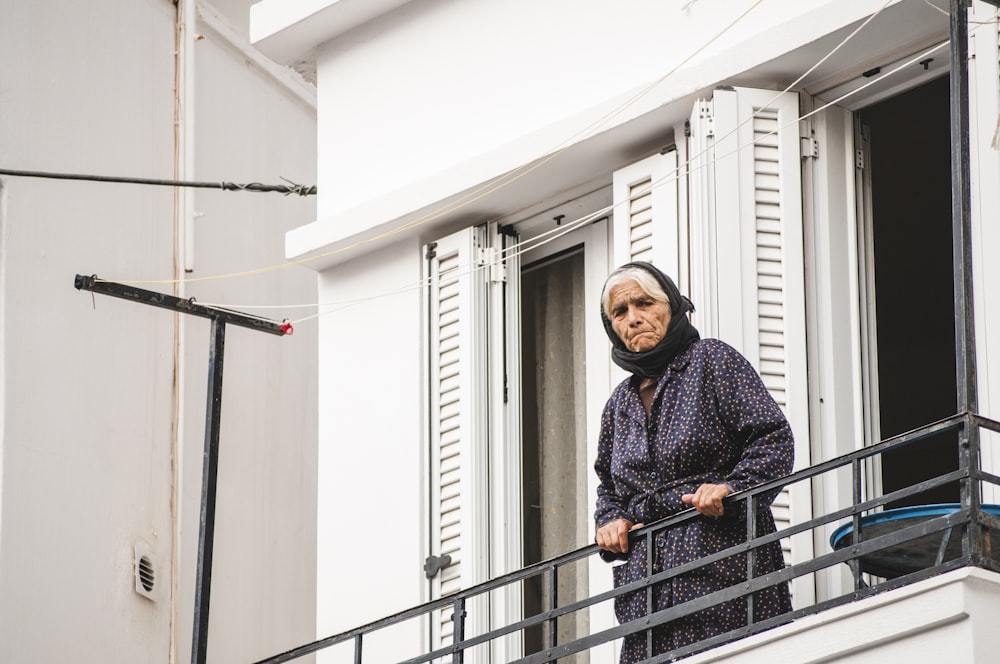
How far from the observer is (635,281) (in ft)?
22.9

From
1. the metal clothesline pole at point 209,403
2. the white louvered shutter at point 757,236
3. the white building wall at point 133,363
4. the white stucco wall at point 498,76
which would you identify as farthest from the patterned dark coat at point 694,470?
the white building wall at point 133,363

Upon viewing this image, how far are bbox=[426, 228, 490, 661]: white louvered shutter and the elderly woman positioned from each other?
1.94 metres

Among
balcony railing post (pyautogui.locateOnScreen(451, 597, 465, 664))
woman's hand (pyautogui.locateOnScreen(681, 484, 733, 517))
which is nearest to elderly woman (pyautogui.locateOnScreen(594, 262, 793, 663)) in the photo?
woman's hand (pyautogui.locateOnScreen(681, 484, 733, 517))

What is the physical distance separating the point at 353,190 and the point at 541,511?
206 cm

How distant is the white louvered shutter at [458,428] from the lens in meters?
8.98

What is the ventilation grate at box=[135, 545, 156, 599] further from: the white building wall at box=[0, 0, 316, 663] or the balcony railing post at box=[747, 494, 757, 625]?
the balcony railing post at box=[747, 494, 757, 625]

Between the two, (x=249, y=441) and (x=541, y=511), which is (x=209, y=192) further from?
(x=541, y=511)

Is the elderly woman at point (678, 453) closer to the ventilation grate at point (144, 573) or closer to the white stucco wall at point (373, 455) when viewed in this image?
the white stucco wall at point (373, 455)

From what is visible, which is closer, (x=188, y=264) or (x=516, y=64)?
(x=516, y=64)

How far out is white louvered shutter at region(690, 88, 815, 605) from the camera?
7.65 m

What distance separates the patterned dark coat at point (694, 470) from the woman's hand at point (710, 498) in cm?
7

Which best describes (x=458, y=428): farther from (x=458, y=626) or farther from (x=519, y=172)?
(x=458, y=626)

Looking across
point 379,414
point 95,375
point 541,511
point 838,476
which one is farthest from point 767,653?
point 95,375

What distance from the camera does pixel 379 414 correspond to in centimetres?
962
